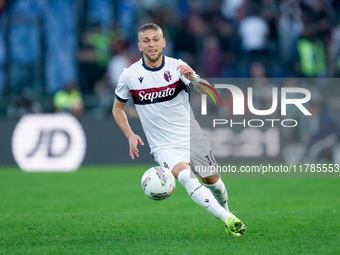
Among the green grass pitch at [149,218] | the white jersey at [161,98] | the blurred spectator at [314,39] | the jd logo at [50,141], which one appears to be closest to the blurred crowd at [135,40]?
the blurred spectator at [314,39]

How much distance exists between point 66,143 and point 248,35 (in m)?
5.90

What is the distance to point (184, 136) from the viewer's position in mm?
7922

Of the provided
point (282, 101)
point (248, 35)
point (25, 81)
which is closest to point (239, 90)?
point (282, 101)

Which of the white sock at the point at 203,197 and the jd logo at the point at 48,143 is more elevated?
the white sock at the point at 203,197

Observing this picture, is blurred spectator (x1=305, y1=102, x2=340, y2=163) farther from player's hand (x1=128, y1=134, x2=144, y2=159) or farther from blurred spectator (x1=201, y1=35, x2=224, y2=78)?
player's hand (x1=128, y1=134, x2=144, y2=159)

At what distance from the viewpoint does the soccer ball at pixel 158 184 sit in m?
7.27

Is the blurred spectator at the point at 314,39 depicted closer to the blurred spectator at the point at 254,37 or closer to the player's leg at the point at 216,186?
the blurred spectator at the point at 254,37

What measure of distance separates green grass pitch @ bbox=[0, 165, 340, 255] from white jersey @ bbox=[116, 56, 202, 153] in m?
1.12

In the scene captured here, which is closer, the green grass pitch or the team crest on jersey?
the green grass pitch

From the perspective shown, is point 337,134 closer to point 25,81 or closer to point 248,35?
point 248,35

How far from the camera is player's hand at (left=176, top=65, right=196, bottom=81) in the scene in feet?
24.5

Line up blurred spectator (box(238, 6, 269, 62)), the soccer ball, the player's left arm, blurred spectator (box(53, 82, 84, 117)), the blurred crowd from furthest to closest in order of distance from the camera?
blurred spectator (box(238, 6, 269, 62)), the blurred crowd, blurred spectator (box(53, 82, 84, 117)), the player's left arm, the soccer ball

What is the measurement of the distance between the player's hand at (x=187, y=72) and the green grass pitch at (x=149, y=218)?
1.76 metres

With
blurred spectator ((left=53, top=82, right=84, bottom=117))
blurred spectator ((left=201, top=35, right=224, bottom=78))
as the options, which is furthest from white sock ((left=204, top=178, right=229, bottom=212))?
blurred spectator ((left=201, top=35, right=224, bottom=78))
